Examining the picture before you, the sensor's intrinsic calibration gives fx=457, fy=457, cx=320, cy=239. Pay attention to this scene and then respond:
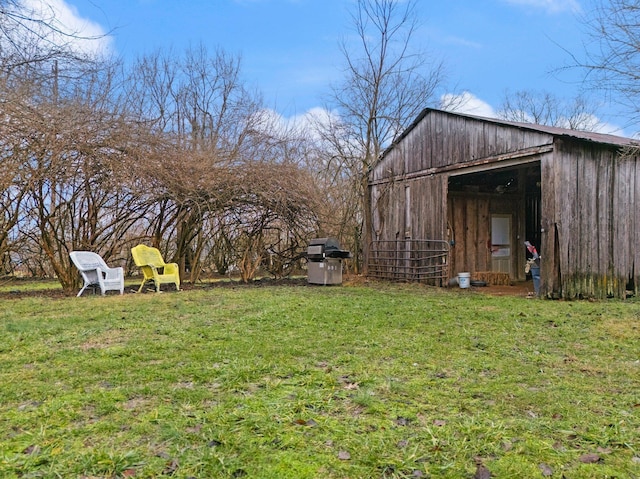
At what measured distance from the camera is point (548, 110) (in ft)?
71.6

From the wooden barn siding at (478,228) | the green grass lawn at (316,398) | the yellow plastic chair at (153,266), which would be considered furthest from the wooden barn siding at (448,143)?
the yellow plastic chair at (153,266)

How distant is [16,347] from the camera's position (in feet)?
12.0

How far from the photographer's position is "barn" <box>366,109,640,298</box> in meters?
7.38

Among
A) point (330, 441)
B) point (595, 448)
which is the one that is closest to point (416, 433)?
point (330, 441)

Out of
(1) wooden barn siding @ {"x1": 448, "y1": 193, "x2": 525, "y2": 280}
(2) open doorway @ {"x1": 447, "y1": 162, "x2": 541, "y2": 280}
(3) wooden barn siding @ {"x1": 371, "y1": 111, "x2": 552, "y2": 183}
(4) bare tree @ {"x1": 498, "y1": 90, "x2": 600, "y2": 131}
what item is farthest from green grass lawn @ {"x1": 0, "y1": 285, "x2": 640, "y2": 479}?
(4) bare tree @ {"x1": 498, "y1": 90, "x2": 600, "y2": 131}

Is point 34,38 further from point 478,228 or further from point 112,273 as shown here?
point 478,228

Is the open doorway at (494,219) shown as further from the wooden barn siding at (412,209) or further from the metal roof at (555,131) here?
the metal roof at (555,131)

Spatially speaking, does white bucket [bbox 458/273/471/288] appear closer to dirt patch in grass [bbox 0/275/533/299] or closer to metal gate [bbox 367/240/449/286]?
dirt patch in grass [bbox 0/275/533/299]

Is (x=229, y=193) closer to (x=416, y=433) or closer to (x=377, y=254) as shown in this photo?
(x=377, y=254)

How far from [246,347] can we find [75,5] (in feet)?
10.8

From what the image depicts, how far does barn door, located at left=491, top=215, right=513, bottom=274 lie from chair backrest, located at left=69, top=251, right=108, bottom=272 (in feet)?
29.6

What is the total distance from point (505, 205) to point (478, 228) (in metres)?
1.09

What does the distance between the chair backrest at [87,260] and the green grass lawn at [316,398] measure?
86.2 inches

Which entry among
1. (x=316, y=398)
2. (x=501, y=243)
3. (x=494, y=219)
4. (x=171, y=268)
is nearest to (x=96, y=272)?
(x=171, y=268)
